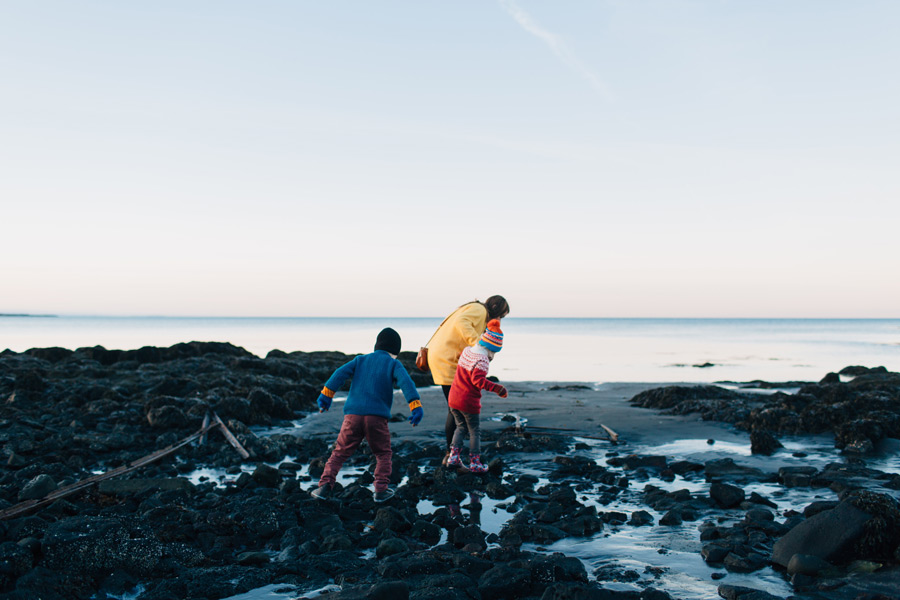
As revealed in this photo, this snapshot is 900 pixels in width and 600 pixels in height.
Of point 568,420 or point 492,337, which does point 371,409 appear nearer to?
point 492,337

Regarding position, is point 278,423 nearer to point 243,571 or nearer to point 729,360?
point 243,571

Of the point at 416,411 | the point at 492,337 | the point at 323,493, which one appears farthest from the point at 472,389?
the point at 323,493

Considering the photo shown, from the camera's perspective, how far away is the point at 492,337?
25.8 feet

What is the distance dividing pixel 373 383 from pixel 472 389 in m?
1.60

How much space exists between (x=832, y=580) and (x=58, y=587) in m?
5.71

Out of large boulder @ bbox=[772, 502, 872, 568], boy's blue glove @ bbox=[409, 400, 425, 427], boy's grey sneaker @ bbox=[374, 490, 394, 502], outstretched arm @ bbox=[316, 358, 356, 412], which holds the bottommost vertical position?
boy's grey sneaker @ bbox=[374, 490, 394, 502]

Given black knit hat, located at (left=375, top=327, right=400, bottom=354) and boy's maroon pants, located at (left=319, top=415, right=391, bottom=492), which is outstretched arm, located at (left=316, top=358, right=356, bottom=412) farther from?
black knit hat, located at (left=375, top=327, right=400, bottom=354)

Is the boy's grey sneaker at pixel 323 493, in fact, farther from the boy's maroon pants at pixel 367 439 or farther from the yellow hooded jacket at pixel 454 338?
the yellow hooded jacket at pixel 454 338

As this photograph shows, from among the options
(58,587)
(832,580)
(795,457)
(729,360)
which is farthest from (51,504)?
(729,360)

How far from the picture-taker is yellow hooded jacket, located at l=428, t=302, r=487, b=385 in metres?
8.36

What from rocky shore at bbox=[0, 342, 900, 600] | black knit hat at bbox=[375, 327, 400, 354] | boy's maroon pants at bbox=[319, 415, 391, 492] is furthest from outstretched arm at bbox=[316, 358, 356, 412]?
rocky shore at bbox=[0, 342, 900, 600]

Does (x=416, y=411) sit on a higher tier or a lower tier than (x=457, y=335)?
lower

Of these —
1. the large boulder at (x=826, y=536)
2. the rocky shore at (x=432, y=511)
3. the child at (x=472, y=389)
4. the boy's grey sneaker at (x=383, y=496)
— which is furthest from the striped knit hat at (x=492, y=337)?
the large boulder at (x=826, y=536)

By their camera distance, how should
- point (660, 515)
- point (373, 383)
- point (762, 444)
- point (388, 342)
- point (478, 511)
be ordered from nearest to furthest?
point (660, 515)
point (478, 511)
point (373, 383)
point (388, 342)
point (762, 444)
